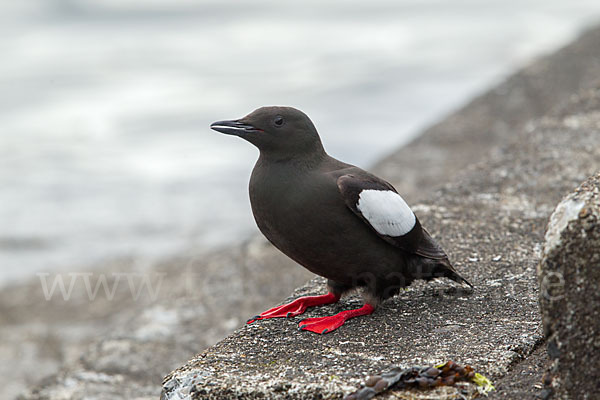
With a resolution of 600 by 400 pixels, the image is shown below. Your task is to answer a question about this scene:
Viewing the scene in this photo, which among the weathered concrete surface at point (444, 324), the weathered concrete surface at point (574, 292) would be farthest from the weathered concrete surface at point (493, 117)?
the weathered concrete surface at point (574, 292)

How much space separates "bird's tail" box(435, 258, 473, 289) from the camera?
3.86 metres

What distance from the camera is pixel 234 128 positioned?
3.70m

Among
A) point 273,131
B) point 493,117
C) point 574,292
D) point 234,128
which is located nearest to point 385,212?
point 273,131

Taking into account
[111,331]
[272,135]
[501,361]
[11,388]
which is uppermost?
[272,135]

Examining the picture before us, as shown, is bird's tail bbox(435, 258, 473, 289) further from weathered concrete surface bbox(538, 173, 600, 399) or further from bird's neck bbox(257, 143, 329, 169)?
weathered concrete surface bbox(538, 173, 600, 399)

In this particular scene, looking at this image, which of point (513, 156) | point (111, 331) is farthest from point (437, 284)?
point (111, 331)

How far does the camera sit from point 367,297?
378 centimetres

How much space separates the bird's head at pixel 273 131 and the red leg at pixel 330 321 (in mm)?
829

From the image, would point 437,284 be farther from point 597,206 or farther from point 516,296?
point 597,206

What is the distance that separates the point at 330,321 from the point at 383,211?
24.0 inches

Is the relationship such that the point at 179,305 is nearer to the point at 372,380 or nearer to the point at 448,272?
the point at 448,272

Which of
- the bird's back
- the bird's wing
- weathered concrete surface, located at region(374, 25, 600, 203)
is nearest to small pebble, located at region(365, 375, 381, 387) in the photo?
the bird's back

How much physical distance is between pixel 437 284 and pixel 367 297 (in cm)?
60

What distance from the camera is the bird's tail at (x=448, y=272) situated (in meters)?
3.86
